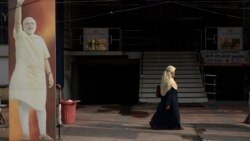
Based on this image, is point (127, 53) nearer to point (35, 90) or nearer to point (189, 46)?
point (189, 46)

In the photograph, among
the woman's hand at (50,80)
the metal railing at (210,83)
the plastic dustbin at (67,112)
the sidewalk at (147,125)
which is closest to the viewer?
the woman's hand at (50,80)

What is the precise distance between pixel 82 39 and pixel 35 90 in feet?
48.2

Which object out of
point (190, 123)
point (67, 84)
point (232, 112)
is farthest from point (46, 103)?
point (67, 84)

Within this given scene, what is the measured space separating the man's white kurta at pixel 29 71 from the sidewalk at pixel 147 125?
1.53 meters

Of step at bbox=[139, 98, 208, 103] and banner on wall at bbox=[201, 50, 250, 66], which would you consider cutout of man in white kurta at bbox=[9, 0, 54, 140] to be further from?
banner on wall at bbox=[201, 50, 250, 66]

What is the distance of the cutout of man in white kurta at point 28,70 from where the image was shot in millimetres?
13031

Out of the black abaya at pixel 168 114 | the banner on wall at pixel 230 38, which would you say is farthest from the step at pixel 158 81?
the black abaya at pixel 168 114

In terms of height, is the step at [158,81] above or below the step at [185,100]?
above

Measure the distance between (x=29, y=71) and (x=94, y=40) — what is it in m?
14.2

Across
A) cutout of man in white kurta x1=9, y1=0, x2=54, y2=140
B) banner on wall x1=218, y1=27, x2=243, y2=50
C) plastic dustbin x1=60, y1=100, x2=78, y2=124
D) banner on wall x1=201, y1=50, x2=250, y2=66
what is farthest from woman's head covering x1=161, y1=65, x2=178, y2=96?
banner on wall x1=218, y1=27, x2=243, y2=50

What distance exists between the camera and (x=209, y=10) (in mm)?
30203

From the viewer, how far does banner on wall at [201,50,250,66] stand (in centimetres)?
2662

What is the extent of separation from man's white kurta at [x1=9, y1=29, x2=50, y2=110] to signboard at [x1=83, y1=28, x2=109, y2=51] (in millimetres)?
13943

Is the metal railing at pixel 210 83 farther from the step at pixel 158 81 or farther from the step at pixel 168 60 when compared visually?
the step at pixel 158 81
